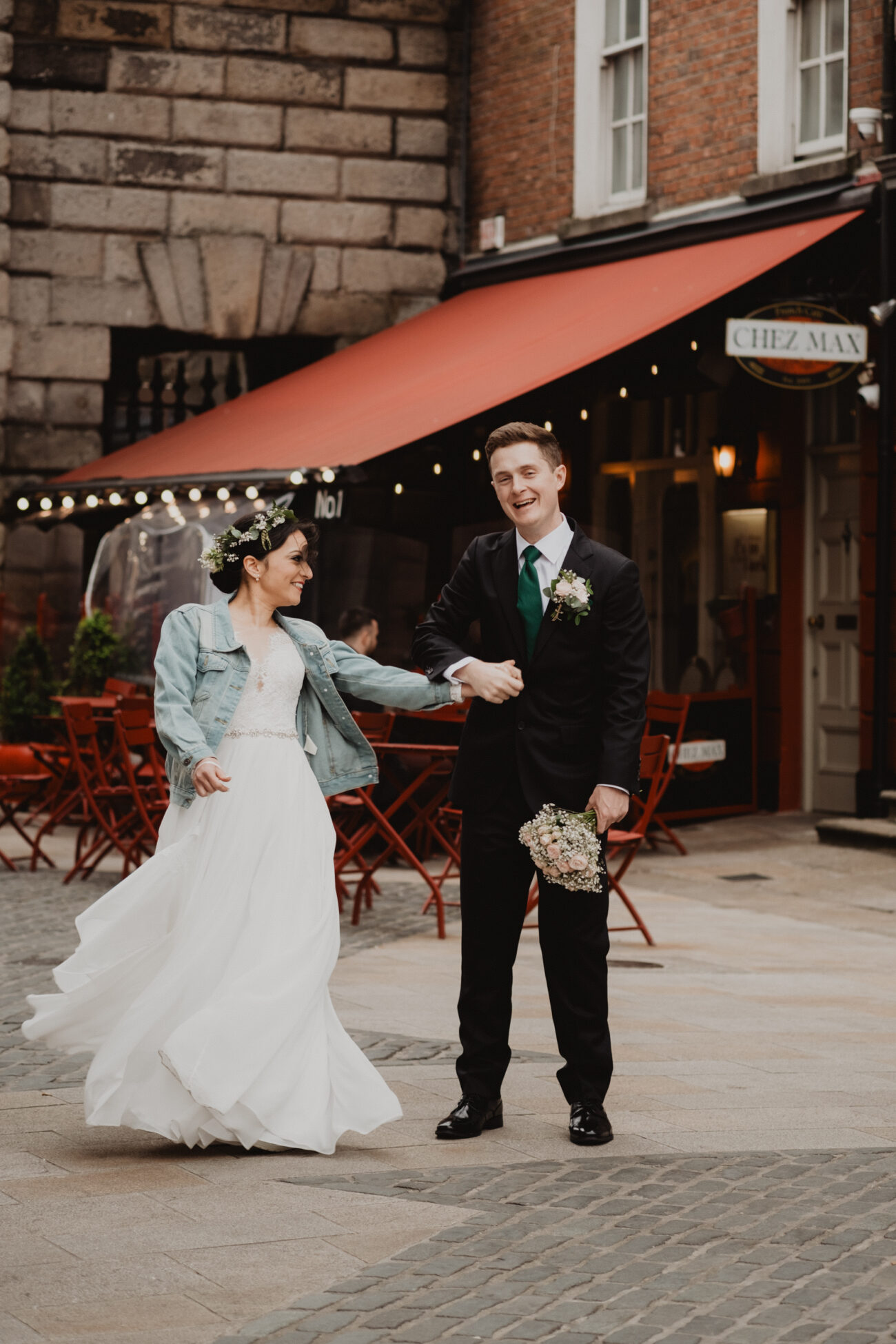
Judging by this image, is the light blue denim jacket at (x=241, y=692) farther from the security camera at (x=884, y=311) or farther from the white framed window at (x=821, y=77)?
the white framed window at (x=821, y=77)

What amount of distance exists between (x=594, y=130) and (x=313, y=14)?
2459 mm

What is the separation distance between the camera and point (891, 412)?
1147cm

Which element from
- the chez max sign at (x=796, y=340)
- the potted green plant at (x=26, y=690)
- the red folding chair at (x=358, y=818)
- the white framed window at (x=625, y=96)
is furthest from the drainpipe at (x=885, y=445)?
the potted green plant at (x=26, y=690)

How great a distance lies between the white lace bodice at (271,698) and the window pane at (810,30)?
329 inches

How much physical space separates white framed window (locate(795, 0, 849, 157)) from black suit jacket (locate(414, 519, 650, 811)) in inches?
304

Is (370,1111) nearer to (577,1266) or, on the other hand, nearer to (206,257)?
(577,1266)

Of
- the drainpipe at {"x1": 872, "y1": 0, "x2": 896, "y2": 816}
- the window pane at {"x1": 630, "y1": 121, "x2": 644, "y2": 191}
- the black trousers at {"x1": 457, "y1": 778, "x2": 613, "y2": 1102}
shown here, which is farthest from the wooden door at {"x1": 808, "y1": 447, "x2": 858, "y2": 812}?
the black trousers at {"x1": 457, "y1": 778, "x2": 613, "y2": 1102}

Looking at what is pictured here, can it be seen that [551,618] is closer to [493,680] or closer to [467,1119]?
[493,680]

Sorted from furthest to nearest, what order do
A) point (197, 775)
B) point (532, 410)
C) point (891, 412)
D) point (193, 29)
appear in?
1. point (193, 29)
2. point (532, 410)
3. point (891, 412)
4. point (197, 775)

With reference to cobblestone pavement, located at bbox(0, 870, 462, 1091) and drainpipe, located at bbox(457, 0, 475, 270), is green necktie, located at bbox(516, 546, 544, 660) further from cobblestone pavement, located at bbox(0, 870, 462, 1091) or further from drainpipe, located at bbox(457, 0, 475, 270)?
drainpipe, located at bbox(457, 0, 475, 270)

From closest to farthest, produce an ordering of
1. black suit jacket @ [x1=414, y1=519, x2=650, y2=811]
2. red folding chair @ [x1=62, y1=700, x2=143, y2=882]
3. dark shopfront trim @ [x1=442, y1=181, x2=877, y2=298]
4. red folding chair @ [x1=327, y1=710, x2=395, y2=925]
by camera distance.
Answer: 1. black suit jacket @ [x1=414, y1=519, x2=650, y2=811]
2. red folding chair @ [x1=327, y1=710, x2=395, y2=925]
3. red folding chair @ [x1=62, y1=700, x2=143, y2=882]
4. dark shopfront trim @ [x1=442, y1=181, x2=877, y2=298]

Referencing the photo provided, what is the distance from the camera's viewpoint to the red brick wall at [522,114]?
14.2 metres

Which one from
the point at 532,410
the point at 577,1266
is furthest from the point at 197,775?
the point at 532,410

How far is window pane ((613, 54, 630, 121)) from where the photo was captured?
13820mm
